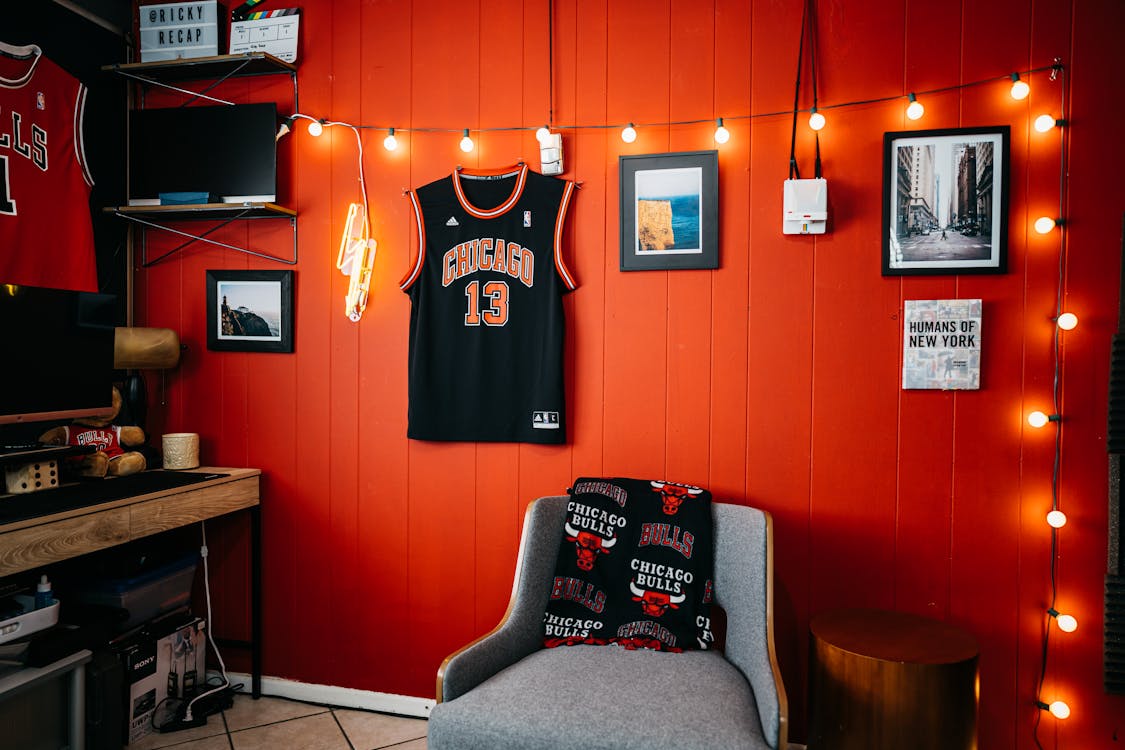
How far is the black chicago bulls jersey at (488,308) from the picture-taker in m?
2.44

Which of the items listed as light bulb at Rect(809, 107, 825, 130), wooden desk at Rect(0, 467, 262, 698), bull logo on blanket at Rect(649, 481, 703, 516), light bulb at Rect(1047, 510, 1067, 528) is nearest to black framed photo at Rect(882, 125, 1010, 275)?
light bulb at Rect(809, 107, 825, 130)

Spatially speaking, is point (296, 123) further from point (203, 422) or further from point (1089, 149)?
point (1089, 149)

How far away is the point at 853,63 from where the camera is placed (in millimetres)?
2264

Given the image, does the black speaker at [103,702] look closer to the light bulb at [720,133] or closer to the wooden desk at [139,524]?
the wooden desk at [139,524]

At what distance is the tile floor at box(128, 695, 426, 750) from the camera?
92.7 inches

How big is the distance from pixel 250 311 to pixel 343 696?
160cm

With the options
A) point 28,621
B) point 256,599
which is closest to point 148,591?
point 256,599

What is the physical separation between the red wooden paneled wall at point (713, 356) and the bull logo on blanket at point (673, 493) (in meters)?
0.22

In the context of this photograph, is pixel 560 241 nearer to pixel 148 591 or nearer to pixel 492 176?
pixel 492 176

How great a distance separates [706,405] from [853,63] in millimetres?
1264

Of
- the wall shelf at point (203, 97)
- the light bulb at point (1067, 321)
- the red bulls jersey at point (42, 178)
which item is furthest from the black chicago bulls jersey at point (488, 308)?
the light bulb at point (1067, 321)

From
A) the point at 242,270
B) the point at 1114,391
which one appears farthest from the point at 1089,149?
the point at 242,270

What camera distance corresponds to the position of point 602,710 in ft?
5.29

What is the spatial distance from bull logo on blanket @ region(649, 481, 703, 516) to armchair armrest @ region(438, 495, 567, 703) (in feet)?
1.07
